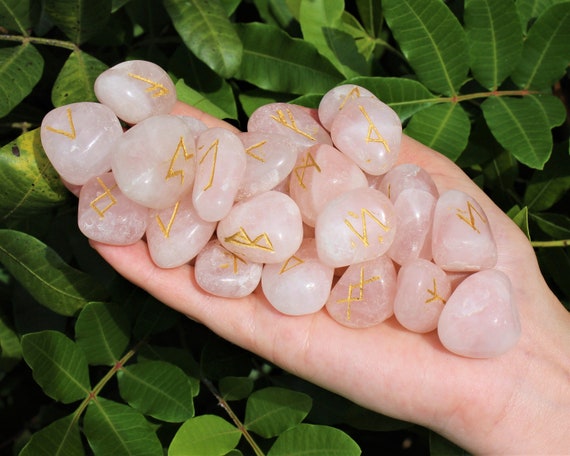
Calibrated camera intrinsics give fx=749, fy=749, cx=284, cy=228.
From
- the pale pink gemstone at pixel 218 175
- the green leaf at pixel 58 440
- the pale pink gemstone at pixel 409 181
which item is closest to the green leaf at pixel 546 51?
the pale pink gemstone at pixel 409 181

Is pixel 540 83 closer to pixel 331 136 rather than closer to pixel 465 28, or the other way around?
pixel 465 28

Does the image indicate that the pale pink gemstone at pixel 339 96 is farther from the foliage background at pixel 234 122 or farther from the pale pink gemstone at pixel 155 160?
the pale pink gemstone at pixel 155 160

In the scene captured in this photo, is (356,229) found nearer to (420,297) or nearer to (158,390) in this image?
(420,297)

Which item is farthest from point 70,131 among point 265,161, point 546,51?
point 546,51

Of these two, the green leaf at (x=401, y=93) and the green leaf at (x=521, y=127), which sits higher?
the green leaf at (x=401, y=93)

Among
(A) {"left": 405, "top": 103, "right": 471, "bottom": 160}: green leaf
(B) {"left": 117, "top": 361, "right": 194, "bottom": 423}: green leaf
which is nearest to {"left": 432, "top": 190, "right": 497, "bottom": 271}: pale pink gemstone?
(A) {"left": 405, "top": 103, "right": 471, "bottom": 160}: green leaf

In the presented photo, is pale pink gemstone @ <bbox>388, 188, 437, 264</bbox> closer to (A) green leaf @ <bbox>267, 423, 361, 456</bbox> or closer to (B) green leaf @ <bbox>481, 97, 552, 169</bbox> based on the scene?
(B) green leaf @ <bbox>481, 97, 552, 169</bbox>
